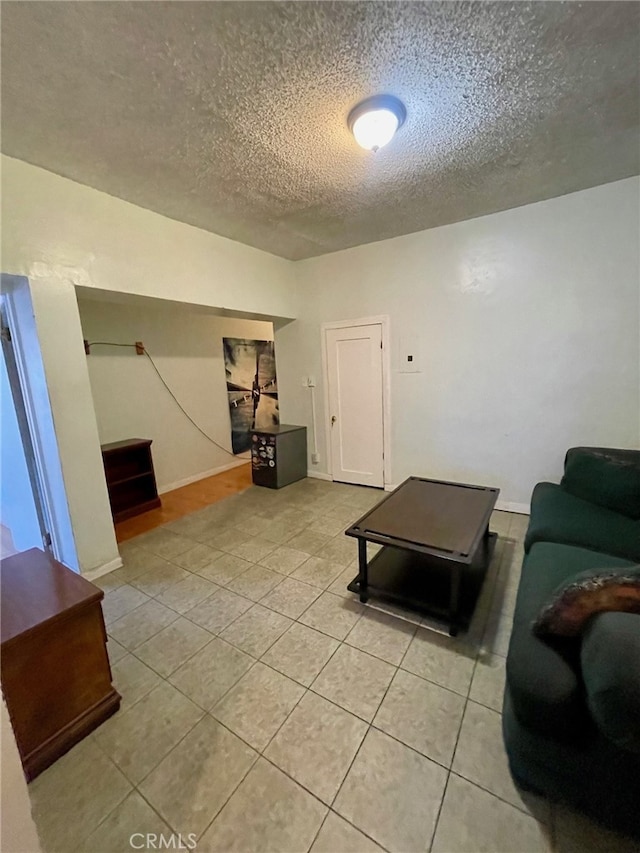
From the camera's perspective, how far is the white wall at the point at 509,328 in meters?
2.79

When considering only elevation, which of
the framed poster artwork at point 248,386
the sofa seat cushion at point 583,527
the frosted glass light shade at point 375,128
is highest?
the frosted glass light shade at point 375,128

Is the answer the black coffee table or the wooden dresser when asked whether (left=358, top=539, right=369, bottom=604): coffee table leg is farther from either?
the wooden dresser

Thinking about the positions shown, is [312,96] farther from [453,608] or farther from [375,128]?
[453,608]

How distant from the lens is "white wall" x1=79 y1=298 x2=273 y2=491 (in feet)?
12.7

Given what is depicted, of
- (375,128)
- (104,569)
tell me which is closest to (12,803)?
(104,569)

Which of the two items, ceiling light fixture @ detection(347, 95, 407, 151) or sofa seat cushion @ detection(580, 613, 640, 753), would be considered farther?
ceiling light fixture @ detection(347, 95, 407, 151)

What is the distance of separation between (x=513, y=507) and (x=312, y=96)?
357 cm

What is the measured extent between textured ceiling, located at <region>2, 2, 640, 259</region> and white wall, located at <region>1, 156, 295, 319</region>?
14 cm

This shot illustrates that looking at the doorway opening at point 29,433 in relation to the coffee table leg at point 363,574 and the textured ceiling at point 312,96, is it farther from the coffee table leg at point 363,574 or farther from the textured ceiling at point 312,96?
the coffee table leg at point 363,574

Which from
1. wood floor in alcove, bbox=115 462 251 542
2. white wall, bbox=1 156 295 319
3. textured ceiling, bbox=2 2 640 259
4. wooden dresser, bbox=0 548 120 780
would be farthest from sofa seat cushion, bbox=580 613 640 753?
wood floor in alcove, bbox=115 462 251 542

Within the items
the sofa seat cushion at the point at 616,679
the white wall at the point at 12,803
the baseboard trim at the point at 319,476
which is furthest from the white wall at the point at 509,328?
the white wall at the point at 12,803

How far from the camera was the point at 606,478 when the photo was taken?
241 centimetres

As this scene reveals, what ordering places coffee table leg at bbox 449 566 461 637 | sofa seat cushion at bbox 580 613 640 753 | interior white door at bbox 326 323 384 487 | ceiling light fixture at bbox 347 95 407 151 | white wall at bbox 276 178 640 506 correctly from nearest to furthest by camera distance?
sofa seat cushion at bbox 580 613 640 753, ceiling light fixture at bbox 347 95 407 151, coffee table leg at bbox 449 566 461 637, white wall at bbox 276 178 640 506, interior white door at bbox 326 323 384 487

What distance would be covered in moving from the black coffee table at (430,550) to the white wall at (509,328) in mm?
999
